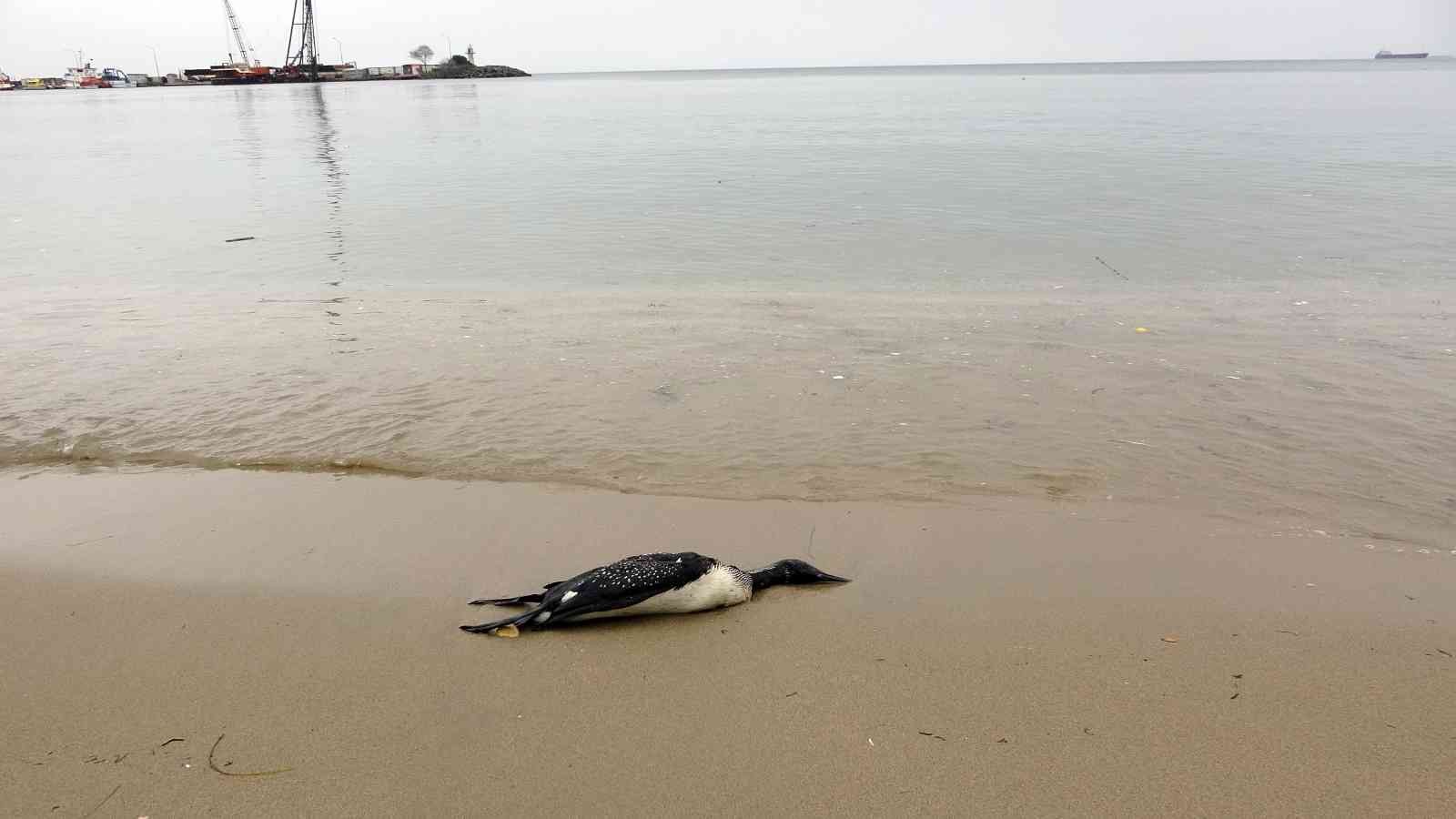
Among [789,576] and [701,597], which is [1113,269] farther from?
[701,597]

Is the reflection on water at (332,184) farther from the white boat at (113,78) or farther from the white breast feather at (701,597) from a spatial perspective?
the white boat at (113,78)

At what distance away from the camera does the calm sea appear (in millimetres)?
5449

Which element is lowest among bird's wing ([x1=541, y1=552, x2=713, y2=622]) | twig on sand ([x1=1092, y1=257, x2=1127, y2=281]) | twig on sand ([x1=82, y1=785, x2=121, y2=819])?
twig on sand ([x1=82, y1=785, x2=121, y2=819])

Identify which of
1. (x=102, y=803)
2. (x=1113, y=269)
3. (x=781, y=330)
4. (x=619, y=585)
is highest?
(x=1113, y=269)

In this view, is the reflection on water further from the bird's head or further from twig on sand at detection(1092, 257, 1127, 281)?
twig on sand at detection(1092, 257, 1127, 281)

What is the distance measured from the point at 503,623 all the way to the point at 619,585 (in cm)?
52

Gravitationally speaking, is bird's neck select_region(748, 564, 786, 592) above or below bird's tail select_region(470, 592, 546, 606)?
above

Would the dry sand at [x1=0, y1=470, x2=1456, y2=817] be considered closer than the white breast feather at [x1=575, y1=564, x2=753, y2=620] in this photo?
Yes

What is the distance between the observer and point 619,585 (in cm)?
363

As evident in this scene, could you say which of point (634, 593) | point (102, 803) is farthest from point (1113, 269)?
point (102, 803)

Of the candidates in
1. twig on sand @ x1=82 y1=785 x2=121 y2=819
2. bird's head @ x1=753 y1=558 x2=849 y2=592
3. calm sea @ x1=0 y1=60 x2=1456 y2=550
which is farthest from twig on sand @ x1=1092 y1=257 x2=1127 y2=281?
twig on sand @ x1=82 y1=785 x2=121 y2=819

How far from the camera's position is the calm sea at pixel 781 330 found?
17.9 feet

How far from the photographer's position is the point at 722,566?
3.85 meters

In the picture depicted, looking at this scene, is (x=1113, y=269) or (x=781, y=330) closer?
(x=781, y=330)
